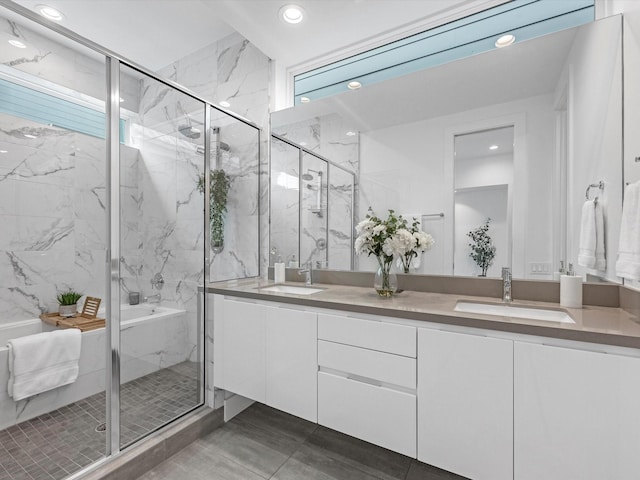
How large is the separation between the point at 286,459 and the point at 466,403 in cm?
109

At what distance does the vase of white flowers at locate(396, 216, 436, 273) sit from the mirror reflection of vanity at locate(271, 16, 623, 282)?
7 centimetres

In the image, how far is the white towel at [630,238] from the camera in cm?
103

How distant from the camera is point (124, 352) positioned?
1644mm

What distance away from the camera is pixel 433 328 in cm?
125

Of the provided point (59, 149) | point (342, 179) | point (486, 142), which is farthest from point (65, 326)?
point (486, 142)

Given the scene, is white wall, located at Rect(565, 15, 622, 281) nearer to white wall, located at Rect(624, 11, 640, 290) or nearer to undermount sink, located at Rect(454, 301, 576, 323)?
white wall, located at Rect(624, 11, 640, 290)

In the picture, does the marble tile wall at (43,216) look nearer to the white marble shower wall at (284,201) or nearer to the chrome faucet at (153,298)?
the chrome faucet at (153,298)

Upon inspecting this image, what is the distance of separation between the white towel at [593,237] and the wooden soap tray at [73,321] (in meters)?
2.74

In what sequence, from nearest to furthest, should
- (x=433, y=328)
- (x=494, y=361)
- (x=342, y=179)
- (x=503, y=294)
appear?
(x=494, y=361)
(x=433, y=328)
(x=503, y=294)
(x=342, y=179)

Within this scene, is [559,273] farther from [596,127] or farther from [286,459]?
[286,459]

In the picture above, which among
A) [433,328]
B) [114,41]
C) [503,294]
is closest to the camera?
[433,328]

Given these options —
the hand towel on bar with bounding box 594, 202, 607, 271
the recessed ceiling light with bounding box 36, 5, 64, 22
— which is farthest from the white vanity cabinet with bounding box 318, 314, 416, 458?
the recessed ceiling light with bounding box 36, 5, 64, 22

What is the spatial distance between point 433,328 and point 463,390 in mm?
255

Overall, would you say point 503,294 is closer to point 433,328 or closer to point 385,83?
point 433,328
